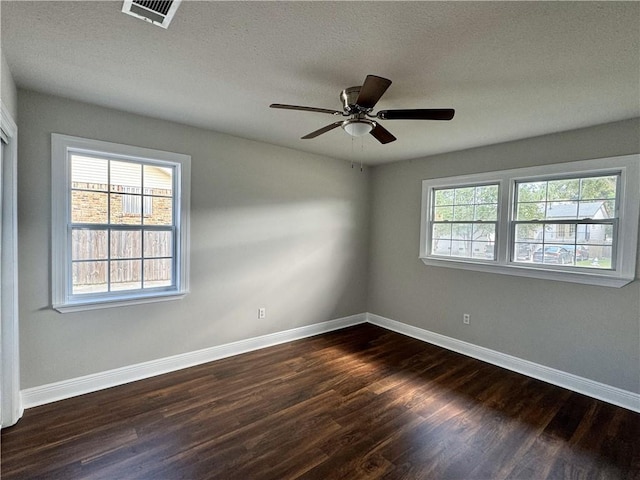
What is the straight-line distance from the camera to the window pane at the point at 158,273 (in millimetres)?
2990

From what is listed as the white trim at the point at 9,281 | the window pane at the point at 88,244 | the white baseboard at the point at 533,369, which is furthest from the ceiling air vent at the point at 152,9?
the white baseboard at the point at 533,369

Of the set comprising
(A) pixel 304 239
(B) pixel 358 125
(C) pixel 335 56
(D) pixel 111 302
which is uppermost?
(C) pixel 335 56

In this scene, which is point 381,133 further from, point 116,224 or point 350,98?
point 116,224

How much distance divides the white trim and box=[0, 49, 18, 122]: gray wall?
0.12m

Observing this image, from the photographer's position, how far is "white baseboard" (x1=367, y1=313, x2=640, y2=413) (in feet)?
8.65

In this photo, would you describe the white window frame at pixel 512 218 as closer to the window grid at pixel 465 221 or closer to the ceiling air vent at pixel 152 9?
the window grid at pixel 465 221

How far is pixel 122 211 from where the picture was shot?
9.20 feet

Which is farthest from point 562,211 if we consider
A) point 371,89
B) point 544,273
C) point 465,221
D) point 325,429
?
point 325,429

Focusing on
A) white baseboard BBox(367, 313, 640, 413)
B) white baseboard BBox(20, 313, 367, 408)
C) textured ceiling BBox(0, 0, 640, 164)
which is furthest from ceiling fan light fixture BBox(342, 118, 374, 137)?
white baseboard BBox(367, 313, 640, 413)

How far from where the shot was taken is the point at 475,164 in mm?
3598

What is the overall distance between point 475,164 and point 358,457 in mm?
3246

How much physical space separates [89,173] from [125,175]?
10.6 inches

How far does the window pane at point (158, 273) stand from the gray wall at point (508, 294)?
2.95 meters

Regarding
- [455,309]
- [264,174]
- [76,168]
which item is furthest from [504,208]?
[76,168]
